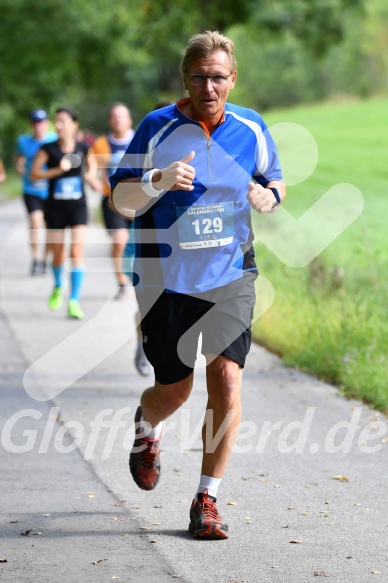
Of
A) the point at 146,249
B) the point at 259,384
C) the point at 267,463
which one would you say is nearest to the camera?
the point at 146,249

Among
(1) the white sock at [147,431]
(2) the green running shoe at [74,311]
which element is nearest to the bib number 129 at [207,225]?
(1) the white sock at [147,431]

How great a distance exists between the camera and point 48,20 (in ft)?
170

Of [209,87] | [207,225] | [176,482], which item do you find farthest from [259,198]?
[176,482]

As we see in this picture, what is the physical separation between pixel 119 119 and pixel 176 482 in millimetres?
6071

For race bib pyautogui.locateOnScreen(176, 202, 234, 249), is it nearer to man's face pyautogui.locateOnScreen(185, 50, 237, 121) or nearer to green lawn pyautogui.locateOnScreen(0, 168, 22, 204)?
man's face pyautogui.locateOnScreen(185, 50, 237, 121)

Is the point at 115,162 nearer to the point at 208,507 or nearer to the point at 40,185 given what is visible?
the point at 40,185

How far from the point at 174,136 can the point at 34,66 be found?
162 feet

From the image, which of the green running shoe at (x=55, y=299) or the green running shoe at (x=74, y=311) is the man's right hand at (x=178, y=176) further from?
the green running shoe at (x=55, y=299)

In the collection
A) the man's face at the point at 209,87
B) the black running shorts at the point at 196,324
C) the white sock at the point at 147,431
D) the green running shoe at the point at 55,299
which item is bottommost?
the green running shoe at the point at 55,299

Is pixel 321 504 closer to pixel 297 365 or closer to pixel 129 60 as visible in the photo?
pixel 297 365

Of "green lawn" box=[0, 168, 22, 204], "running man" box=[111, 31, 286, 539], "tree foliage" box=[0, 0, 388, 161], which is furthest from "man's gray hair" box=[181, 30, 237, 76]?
"green lawn" box=[0, 168, 22, 204]

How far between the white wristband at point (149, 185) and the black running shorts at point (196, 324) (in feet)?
1.43

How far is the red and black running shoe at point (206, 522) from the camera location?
5102 mm

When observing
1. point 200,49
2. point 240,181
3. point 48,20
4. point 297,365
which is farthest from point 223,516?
point 48,20
